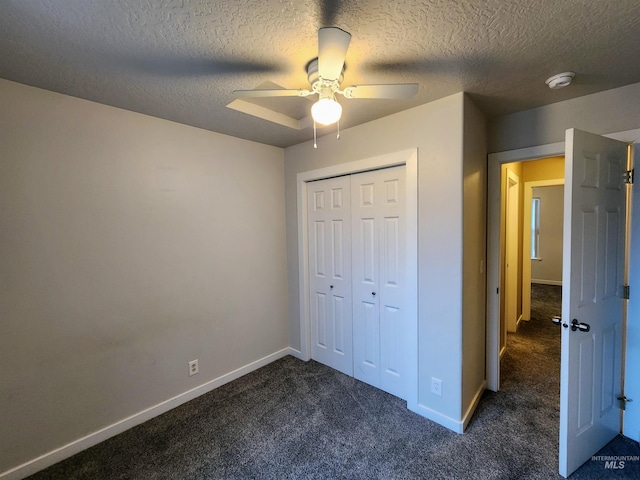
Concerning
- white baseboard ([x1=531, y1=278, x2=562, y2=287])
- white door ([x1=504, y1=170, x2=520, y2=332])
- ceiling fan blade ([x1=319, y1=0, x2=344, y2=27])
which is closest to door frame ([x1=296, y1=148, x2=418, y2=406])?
ceiling fan blade ([x1=319, y1=0, x2=344, y2=27])

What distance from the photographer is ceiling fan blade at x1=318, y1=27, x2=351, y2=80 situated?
1.08m

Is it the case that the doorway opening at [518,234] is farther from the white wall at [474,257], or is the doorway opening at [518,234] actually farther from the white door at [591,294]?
the white door at [591,294]

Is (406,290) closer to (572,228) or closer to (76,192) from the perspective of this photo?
(572,228)

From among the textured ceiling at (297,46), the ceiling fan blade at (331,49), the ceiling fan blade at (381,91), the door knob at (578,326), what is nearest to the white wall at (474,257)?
the textured ceiling at (297,46)

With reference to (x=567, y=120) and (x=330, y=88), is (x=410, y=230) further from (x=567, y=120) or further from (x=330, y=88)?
(x=567, y=120)

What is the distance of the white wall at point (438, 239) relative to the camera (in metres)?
1.94

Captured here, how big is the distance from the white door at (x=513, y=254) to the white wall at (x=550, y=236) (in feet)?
11.9

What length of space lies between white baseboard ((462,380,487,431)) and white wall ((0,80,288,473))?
196cm

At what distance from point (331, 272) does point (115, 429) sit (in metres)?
2.08

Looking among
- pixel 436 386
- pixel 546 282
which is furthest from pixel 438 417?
pixel 546 282

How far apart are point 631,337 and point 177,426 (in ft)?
10.7

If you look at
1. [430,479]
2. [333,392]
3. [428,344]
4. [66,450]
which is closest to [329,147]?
[428,344]

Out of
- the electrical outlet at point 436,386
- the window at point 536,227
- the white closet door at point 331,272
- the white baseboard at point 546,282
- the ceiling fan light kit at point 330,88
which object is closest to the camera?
the ceiling fan light kit at point 330,88

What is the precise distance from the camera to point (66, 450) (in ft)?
5.95
